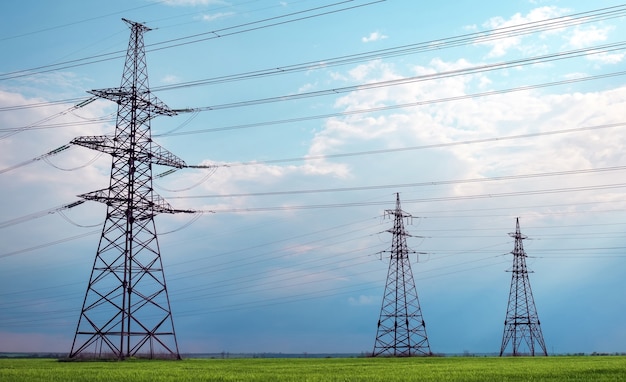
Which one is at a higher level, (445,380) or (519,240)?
(519,240)

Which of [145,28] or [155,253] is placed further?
[145,28]

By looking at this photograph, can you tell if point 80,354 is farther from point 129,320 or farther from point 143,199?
point 143,199

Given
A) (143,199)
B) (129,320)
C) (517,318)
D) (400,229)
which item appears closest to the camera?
(129,320)

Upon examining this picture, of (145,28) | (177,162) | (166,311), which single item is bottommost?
(166,311)

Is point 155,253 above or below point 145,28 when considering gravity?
below

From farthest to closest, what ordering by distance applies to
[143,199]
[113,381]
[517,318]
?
[517,318]
[143,199]
[113,381]

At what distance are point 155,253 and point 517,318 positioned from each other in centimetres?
4979

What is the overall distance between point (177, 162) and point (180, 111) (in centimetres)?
424

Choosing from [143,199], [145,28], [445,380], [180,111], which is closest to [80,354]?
[143,199]

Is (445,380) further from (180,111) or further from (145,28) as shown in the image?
(145,28)

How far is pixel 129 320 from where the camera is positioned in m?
46.5

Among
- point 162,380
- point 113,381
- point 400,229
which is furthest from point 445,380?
point 400,229

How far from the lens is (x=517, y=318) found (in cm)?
7956

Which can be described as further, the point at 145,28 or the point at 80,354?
the point at 145,28
